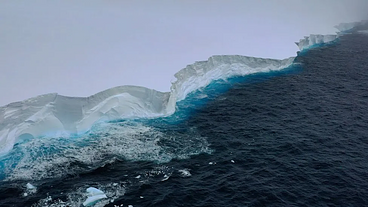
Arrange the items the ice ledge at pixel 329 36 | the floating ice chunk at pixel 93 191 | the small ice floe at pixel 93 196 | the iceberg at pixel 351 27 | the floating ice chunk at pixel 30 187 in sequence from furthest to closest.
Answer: the iceberg at pixel 351 27, the ice ledge at pixel 329 36, the floating ice chunk at pixel 30 187, the floating ice chunk at pixel 93 191, the small ice floe at pixel 93 196

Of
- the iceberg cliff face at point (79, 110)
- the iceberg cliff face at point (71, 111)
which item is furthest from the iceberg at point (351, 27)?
the iceberg cliff face at point (71, 111)

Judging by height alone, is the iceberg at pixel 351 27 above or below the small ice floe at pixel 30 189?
above

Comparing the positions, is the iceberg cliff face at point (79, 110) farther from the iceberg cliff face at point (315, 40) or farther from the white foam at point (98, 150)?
the iceberg cliff face at point (315, 40)

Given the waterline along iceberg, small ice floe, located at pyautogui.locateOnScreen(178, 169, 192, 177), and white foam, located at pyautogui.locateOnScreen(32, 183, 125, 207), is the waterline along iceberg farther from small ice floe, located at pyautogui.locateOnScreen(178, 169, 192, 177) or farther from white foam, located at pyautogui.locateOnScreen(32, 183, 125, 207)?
small ice floe, located at pyautogui.locateOnScreen(178, 169, 192, 177)

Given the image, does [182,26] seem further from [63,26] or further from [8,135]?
[8,135]

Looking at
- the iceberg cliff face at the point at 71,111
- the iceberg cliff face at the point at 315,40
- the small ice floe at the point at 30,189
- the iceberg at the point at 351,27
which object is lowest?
the small ice floe at the point at 30,189

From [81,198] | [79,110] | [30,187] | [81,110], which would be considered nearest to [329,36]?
[81,110]

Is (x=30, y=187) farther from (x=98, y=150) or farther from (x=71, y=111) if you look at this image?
(x=71, y=111)
